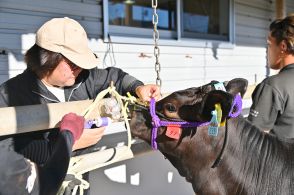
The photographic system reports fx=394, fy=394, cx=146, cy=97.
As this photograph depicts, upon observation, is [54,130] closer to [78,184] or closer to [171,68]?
[78,184]

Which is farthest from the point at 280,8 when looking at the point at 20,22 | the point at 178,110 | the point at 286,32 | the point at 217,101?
the point at 217,101

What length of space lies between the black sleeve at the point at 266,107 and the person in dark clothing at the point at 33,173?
1.45 metres

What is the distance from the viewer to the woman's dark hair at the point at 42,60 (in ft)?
6.95

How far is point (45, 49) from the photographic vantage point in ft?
6.99

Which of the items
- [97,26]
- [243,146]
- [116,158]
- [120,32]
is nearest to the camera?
[243,146]

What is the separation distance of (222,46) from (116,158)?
3.97 m

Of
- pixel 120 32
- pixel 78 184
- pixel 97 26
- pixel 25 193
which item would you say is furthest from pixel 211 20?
pixel 25 193

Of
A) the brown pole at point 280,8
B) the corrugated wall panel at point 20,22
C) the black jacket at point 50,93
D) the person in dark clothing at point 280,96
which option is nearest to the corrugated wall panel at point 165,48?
the corrugated wall panel at point 20,22

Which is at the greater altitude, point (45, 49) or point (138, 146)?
point (45, 49)

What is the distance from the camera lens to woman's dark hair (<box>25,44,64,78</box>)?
212 centimetres

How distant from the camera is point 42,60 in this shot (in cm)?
214

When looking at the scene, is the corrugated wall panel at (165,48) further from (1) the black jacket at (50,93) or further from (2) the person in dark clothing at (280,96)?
(2) the person in dark clothing at (280,96)

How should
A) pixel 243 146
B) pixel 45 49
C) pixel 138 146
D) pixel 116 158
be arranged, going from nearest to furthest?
pixel 45 49
pixel 243 146
pixel 116 158
pixel 138 146

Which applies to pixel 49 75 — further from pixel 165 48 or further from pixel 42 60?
pixel 165 48
